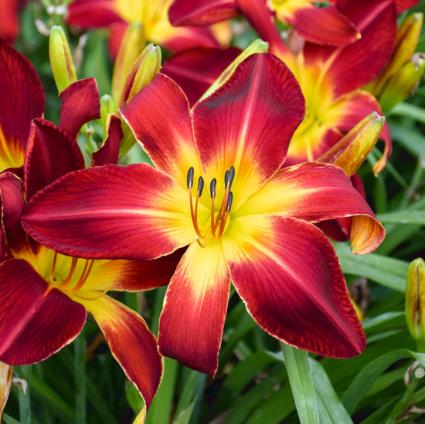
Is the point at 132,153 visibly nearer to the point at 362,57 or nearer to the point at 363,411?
the point at 362,57

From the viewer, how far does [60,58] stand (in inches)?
34.7

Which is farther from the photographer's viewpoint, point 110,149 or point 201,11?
point 201,11

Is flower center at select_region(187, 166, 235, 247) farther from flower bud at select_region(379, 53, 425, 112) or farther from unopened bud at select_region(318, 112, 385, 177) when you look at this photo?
flower bud at select_region(379, 53, 425, 112)

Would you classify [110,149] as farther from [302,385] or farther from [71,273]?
[302,385]

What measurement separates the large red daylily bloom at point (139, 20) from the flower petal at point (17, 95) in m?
0.43

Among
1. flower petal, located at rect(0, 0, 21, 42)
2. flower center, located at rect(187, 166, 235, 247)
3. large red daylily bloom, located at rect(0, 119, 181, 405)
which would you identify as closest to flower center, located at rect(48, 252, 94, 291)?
large red daylily bloom, located at rect(0, 119, 181, 405)

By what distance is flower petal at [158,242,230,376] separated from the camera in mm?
701

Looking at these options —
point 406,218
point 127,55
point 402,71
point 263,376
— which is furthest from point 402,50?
point 263,376

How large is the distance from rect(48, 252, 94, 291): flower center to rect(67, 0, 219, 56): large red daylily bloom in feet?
1.68

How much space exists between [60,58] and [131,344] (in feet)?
1.10

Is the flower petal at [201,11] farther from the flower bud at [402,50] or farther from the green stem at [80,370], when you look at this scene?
the green stem at [80,370]

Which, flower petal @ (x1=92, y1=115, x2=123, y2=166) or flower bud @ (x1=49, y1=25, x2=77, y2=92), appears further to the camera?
flower bud @ (x1=49, y1=25, x2=77, y2=92)

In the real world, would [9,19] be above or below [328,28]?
below

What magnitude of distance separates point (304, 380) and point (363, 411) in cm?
32
